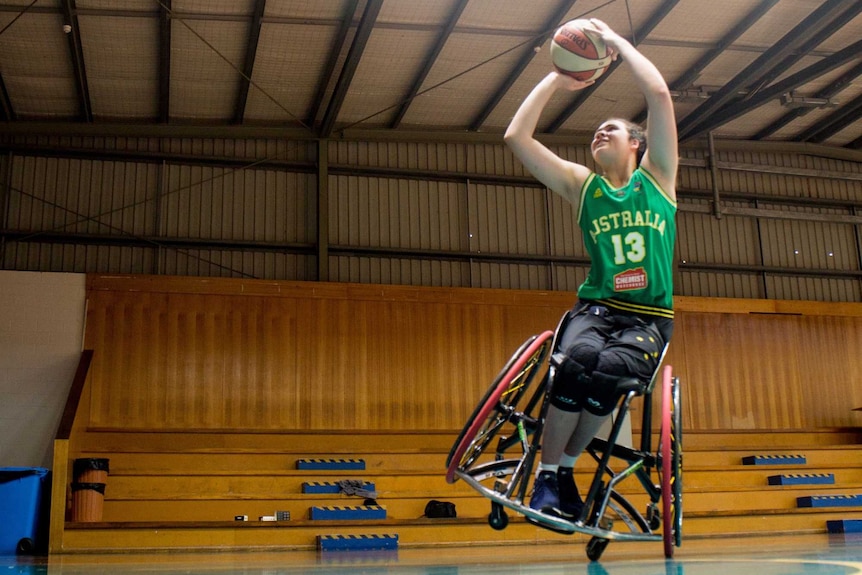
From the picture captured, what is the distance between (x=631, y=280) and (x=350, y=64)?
9.89 meters

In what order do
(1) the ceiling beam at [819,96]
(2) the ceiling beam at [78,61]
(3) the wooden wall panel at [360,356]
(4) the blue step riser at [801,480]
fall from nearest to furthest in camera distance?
(2) the ceiling beam at [78,61] < (4) the blue step riser at [801,480] < (3) the wooden wall panel at [360,356] < (1) the ceiling beam at [819,96]

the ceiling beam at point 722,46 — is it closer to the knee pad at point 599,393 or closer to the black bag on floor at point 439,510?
the black bag on floor at point 439,510

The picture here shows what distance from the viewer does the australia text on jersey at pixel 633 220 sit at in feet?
12.8

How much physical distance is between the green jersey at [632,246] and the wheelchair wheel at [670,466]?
1.08 ft

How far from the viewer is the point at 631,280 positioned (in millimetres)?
3857

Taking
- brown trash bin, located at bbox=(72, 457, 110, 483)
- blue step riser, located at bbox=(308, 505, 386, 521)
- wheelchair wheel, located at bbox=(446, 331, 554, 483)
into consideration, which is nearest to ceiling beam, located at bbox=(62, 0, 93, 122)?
brown trash bin, located at bbox=(72, 457, 110, 483)

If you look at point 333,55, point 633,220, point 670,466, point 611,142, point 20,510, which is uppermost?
Result: point 333,55

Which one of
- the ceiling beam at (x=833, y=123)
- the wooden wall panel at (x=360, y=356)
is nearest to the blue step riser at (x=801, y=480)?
the wooden wall panel at (x=360, y=356)

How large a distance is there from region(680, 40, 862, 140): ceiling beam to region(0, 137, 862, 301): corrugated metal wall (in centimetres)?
160

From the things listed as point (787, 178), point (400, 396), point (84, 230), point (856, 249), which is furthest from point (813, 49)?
point (84, 230)

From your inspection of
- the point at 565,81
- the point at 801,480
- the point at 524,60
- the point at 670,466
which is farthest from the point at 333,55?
the point at 670,466

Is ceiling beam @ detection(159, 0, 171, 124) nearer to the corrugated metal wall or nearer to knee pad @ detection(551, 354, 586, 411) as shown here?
the corrugated metal wall

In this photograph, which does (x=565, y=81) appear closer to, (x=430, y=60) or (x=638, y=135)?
(x=638, y=135)

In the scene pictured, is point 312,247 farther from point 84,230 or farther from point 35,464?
point 35,464
